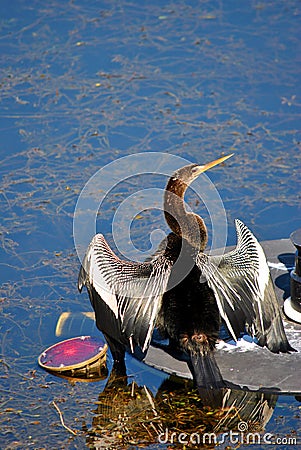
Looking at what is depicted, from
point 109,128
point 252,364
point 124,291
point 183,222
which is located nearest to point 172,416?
point 252,364

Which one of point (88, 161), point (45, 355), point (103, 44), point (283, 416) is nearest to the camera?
point (283, 416)

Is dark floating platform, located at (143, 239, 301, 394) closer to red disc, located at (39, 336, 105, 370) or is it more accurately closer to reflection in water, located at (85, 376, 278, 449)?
reflection in water, located at (85, 376, 278, 449)

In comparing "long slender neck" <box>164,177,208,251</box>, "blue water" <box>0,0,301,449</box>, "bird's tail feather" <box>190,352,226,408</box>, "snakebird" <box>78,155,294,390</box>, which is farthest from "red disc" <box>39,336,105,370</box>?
"long slender neck" <box>164,177,208,251</box>

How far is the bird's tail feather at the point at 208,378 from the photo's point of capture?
173 inches

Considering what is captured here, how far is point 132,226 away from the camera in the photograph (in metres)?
6.26

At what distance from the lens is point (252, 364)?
4641 millimetres

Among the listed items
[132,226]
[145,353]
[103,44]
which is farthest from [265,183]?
[103,44]

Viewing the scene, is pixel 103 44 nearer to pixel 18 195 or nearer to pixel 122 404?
pixel 18 195

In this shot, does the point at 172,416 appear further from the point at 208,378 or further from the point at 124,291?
the point at 124,291

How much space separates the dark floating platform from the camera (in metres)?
4.48

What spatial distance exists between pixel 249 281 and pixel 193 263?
1.01ft

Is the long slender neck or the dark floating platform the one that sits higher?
the long slender neck

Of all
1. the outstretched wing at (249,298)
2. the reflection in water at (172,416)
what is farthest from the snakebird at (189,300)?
the reflection in water at (172,416)

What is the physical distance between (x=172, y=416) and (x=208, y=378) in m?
0.29
